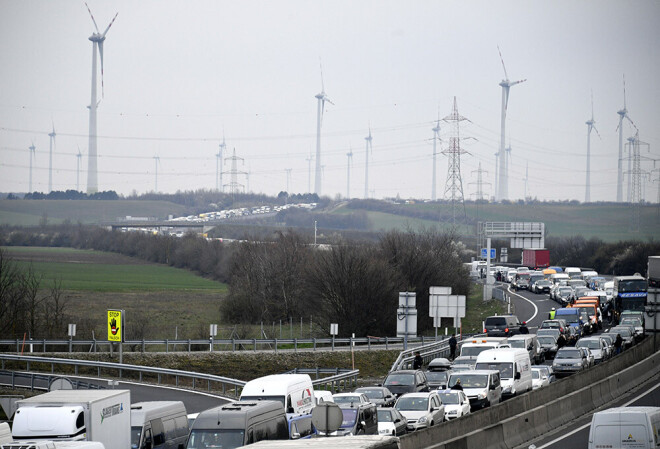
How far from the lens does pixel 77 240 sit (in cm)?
19375

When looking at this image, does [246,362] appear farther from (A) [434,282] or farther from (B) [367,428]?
(A) [434,282]

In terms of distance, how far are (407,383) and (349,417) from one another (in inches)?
368

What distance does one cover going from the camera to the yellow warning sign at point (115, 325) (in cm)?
4553

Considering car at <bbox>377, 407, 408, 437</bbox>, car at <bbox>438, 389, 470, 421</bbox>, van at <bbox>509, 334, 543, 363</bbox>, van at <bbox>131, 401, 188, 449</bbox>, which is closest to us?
van at <bbox>131, 401, 188, 449</bbox>

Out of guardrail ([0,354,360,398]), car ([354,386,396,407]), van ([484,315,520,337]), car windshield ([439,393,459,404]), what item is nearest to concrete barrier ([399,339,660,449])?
car windshield ([439,393,459,404])

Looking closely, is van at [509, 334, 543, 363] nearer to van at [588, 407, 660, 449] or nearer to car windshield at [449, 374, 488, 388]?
car windshield at [449, 374, 488, 388]

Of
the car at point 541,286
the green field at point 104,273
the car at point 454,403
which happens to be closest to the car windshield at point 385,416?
the car at point 454,403

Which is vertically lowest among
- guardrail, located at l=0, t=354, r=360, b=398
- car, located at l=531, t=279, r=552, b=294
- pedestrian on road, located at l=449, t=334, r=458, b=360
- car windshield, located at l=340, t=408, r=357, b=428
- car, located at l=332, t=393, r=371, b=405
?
guardrail, located at l=0, t=354, r=360, b=398

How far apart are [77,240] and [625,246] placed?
327 ft

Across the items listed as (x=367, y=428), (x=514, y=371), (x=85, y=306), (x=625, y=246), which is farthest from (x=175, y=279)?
(x=367, y=428)

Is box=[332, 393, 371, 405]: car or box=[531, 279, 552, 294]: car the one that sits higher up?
box=[531, 279, 552, 294]: car

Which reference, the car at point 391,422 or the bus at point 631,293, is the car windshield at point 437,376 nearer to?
the car at point 391,422

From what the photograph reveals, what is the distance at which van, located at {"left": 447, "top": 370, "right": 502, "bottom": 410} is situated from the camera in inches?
1253

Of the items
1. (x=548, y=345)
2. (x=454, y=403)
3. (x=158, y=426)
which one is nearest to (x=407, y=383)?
(x=454, y=403)
